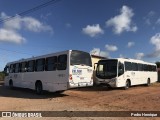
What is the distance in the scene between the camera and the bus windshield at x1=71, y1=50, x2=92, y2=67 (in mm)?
16266

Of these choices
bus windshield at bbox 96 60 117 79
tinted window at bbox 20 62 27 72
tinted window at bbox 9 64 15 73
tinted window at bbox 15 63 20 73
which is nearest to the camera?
bus windshield at bbox 96 60 117 79

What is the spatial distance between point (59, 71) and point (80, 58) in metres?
1.68

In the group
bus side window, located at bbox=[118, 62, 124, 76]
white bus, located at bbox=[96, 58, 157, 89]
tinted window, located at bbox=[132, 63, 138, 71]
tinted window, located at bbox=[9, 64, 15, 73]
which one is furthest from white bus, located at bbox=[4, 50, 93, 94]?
tinted window, located at bbox=[132, 63, 138, 71]

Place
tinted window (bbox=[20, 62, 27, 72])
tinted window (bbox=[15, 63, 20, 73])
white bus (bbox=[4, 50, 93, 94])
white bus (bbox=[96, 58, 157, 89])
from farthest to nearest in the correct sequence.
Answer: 1. tinted window (bbox=[15, 63, 20, 73])
2. tinted window (bbox=[20, 62, 27, 72])
3. white bus (bbox=[96, 58, 157, 89])
4. white bus (bbox=[4, 50, 93, 94])

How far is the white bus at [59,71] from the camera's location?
52.6ft

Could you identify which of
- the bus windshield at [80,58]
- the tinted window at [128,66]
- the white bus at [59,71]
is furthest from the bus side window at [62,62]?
the tinted window at [128,66]

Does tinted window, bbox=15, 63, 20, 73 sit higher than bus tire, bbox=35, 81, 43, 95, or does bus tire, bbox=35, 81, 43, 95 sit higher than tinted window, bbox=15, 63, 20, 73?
tinted window, bbox=15, 63, 20, 73

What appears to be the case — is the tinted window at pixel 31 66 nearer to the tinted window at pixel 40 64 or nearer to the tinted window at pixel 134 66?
the tinted window at pixel 40 64

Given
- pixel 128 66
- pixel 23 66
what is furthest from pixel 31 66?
pixel 128 66

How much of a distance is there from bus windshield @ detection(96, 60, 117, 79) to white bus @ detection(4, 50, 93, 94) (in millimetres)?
3210

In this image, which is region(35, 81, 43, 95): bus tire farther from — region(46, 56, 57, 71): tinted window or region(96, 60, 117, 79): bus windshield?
region(96, 60, 117, 79): bus windshield

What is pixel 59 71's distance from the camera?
54.7 feet

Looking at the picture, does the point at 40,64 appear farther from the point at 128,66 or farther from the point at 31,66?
the point at 128,66

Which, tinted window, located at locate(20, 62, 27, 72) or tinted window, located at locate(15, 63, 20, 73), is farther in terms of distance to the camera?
tinted window, located at locate(15, 63, 20, 73)
